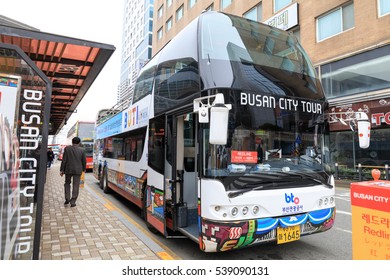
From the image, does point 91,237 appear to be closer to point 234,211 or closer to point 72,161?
point 234,211

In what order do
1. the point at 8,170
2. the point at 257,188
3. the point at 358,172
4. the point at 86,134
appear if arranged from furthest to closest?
the point at 86,134 < the point at 358,172 < the point at 257,188 < the point at 8,170

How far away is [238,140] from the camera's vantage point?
12.1 feet

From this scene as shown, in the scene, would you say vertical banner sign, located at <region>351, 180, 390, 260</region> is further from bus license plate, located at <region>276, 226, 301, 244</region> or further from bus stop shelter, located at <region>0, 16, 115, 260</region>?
bus stop shelter, located at <region>0, 16, 115, 260</region>

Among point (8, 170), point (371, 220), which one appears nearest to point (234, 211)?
point (371, 220)

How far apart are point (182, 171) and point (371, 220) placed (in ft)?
9.41

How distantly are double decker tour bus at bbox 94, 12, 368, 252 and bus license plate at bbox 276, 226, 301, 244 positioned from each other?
0.01m

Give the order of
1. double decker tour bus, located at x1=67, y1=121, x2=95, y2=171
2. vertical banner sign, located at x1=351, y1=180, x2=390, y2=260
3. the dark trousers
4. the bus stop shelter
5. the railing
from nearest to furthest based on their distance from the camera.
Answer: the bus stop shelter
vertical banner sign, located at x1=351, y1=180, x2=390, y2=260
the dark trousers
the railing
double decker tour bus, located at x1=67, y1=121, x2=95, y2=171

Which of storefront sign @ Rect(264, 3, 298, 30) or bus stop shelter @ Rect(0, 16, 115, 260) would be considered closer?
bus stop shelter @ Rect(0, 16, 115, 260)

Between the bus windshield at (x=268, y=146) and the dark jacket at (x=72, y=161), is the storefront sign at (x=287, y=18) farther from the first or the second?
the dark jacket at (x=72, y=161)

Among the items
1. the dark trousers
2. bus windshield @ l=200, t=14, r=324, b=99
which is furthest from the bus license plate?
the dark trousers

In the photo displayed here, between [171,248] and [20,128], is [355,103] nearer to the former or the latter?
[171,248]

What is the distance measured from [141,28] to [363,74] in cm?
5628

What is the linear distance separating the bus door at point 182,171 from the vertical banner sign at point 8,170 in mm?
2310

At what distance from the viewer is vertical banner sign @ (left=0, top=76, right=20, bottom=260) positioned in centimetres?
244
